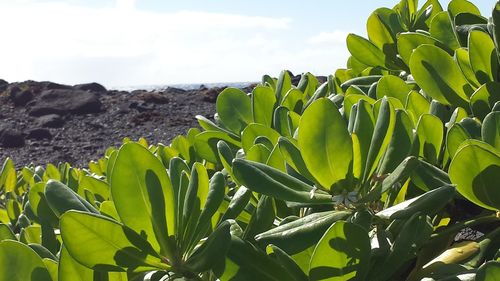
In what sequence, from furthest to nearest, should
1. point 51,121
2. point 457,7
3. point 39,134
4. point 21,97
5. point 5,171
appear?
point 21,97
point 51,121
point 39,134
point 5,171
point 457,7

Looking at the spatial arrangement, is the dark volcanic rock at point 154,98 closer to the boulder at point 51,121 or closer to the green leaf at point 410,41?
the boulder at point 51,121

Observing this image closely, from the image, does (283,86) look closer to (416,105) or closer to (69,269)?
(416,105)

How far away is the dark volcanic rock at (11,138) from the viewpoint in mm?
9000

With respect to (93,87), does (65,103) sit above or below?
below

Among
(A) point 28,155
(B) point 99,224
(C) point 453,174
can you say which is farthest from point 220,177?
(A) point 28,155

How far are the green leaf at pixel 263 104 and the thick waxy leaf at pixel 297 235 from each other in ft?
2.01

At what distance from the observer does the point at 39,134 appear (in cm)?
944

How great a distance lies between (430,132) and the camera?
1.01 m

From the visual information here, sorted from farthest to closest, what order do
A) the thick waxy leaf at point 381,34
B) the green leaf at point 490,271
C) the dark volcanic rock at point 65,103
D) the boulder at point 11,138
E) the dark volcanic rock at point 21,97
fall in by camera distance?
the dark volcanic rock at point 21,97, the dark volcanic rock at point 65,103, the boulder at point 11,138, the thick waxy leaf at point 381,34, the green leaf at point 490,271

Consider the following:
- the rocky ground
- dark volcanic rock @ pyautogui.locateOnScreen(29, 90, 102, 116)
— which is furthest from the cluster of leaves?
dark volcanic rock @ pyautogui.locateOnScreen(29, 90, 102, 116)

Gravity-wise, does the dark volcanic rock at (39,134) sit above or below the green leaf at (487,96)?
below

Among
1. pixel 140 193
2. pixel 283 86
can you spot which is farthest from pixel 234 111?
pixel 140 193

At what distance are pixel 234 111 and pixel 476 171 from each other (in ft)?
2.48


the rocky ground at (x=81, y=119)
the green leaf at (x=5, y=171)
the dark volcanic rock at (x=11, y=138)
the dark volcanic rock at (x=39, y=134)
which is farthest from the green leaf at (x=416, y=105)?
the dark volcanic rock at (x=39, y=134)
